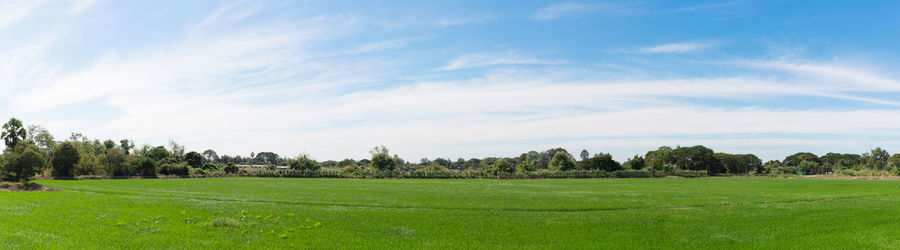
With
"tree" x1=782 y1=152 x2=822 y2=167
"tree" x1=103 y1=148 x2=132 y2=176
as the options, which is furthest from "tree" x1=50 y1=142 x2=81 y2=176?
"tree" x1=782 y1=152 x2=822 y2=167

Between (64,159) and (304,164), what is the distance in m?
40.8

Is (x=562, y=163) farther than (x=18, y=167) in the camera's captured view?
Yes

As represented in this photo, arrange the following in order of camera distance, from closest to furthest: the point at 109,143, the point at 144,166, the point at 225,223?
the point at 225,223, the point at 144,166, the point at 109,143

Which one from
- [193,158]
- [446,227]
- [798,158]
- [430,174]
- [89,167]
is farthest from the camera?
[798,158]

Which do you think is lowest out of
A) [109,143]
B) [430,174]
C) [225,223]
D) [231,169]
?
[225,223]

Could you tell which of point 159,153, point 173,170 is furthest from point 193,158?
point 173,170

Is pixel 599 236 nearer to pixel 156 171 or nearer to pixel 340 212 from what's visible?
pixel 340 212

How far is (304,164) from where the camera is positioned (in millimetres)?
97812

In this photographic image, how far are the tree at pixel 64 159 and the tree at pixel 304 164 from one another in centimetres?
3881

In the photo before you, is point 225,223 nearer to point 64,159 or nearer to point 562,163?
point 64,159

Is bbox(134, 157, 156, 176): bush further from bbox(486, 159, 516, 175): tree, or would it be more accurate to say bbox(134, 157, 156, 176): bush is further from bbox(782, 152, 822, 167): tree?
bbox(782, 152, 822, 167): tree

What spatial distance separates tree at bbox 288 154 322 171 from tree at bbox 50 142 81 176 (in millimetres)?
38810

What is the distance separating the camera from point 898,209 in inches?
991

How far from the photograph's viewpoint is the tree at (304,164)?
97.7 meters
